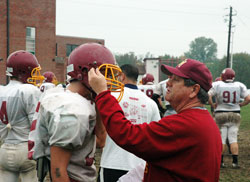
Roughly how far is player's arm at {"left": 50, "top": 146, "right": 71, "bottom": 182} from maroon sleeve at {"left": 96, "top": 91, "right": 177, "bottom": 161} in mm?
376

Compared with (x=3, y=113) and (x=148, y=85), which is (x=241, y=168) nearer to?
(x=148, y=85)

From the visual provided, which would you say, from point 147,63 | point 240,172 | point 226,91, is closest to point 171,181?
point 240,172

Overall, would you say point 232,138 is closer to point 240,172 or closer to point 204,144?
point 240,172

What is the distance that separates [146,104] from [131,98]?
0.22 m

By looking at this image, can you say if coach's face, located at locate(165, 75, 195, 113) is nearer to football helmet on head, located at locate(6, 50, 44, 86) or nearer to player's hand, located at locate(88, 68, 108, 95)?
player's hand, located at locate(88, 68, 108, 95)

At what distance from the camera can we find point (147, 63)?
52344mm

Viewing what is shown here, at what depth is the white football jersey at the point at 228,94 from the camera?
8.02 metres

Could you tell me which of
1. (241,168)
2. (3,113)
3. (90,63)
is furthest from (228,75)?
(90,63)

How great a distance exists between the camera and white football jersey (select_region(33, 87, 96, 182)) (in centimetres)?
216

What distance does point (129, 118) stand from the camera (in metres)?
4.10

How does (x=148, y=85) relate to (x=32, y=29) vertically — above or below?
below

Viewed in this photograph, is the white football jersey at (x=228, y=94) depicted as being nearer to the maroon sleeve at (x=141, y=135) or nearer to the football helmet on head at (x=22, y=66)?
the football helmet on head at (x=22, y=66)

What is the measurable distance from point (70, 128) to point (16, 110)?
2.14 metres

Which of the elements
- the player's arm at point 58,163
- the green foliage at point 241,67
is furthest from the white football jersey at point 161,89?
the green foliage at point 241,67
